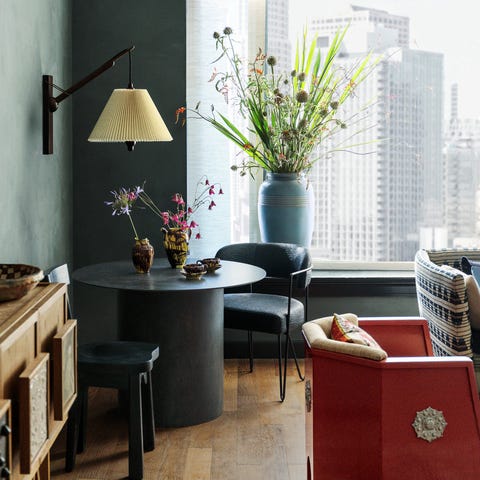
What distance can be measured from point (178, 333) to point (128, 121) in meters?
1.04

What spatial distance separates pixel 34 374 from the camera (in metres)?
2.18

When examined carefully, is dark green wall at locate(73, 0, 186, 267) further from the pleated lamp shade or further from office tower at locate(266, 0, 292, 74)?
the pleated lamp shade

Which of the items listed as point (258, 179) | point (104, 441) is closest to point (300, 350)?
point (258, 179)

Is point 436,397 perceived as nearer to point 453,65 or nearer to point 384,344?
point 384,344

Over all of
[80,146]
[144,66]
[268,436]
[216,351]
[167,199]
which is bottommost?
[268,436]

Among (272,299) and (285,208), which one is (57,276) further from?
(285,208)

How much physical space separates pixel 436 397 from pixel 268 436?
3.59 ft

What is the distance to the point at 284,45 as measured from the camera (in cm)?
539

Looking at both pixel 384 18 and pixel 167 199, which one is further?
pixel 384 18

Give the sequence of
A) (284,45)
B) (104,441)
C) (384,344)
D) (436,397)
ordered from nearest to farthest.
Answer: (436,397) → (384,344) → (104,441) → (284,45)

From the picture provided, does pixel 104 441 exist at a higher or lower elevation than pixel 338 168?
lower

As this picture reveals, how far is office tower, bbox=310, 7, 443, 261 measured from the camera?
5.45 meters

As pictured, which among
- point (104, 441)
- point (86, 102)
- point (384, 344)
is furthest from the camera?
point (86, 102)

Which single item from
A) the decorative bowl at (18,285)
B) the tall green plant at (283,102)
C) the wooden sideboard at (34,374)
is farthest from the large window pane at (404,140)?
the decorative bowl at (18,285)
